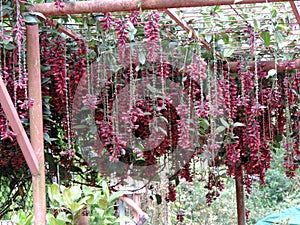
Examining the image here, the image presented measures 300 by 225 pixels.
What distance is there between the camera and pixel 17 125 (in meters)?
2.13

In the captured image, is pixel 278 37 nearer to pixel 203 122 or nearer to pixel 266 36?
pixel 266 36

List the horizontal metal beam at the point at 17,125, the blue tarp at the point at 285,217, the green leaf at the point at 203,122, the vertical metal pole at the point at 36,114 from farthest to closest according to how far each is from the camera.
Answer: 1. the blue tarp at the point at 285,217
2. the green leaf at the point at 203,122
3. the vertical metal pole at the point at 36,114
4. the horizontal metal beam at the point at 17,125

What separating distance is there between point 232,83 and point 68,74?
3.43ft

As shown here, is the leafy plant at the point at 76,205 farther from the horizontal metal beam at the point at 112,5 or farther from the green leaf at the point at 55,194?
the horizontal metal beam at the point at 112,5

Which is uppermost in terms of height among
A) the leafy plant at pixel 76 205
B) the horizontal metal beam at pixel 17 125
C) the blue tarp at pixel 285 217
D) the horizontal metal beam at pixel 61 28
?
the horizontal metal beam at pixel 61 28

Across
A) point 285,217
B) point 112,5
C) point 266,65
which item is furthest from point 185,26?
point 285,217

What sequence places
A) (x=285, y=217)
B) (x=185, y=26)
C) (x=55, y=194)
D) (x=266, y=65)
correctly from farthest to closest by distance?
(x=285, y=217)
(x=266, y=65)
(x=185, y=26)
(x=55, y=194)

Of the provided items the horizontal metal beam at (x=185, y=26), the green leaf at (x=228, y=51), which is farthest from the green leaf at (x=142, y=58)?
the green leaf at (x=228, y=51)

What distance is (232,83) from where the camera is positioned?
11.2 ft

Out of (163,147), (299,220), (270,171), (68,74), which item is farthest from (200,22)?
(270,171)

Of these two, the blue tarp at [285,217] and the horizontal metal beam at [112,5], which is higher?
the horizontal metal beam at [112,5]

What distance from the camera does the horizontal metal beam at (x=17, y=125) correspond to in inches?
81.1

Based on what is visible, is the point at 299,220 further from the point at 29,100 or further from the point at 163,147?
the point at 29,100

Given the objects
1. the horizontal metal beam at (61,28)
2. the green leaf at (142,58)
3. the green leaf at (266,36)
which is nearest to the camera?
the horizontal metal beam at (61,28)
